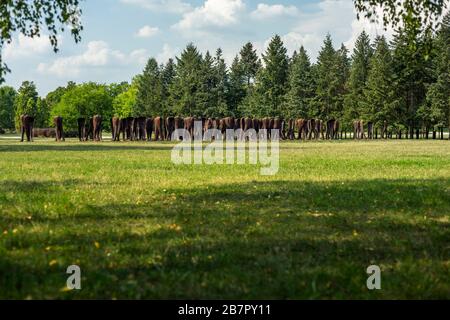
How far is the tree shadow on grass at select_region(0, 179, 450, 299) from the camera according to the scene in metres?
4.72

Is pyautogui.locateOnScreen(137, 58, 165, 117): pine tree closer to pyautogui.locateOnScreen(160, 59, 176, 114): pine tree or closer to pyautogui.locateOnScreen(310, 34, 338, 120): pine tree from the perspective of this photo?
pyautogui.locateOnScreen(160, 59, 176, 114): pine tree

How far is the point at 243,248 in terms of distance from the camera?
616cm

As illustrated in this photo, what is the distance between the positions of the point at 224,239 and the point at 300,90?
292 feet

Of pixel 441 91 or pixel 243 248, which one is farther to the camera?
pixel 441 91

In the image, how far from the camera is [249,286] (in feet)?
15.6

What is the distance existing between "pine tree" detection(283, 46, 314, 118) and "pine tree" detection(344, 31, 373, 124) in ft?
24.4

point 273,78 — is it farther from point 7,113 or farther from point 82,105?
point 7,113

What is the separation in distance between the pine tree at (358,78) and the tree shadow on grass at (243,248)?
254 feet

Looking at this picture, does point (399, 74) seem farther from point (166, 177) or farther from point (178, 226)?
point (178, 226)

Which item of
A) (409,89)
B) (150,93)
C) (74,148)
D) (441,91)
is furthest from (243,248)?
(150,93)

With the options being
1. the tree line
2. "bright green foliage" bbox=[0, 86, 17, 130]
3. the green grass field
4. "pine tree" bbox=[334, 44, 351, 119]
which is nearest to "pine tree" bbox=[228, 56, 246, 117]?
the tree line

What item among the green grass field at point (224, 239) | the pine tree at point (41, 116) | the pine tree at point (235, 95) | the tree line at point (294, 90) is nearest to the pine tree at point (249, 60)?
the tree line at point (294, 90)
